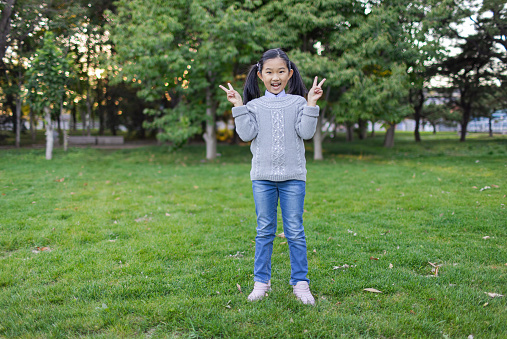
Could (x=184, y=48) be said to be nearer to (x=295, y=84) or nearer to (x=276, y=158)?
(x=295, y=84)

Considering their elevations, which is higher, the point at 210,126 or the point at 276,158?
the point at 210,126

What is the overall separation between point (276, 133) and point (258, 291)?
1.30 meters

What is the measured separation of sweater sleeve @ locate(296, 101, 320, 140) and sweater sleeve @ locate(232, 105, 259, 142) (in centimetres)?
35

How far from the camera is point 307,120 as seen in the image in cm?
284

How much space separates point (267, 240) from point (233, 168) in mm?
8800

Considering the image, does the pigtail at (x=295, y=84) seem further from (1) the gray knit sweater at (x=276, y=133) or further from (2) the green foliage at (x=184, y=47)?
(2) the green foliage at (x=184, y=47)

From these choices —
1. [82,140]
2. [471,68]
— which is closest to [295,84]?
[82,140]

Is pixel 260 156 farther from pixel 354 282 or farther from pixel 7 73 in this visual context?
pixel 7 73

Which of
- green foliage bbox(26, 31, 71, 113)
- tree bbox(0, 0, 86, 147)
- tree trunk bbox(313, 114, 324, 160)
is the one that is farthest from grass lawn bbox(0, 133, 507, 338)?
tree bbox(0, 0, 86, 147)

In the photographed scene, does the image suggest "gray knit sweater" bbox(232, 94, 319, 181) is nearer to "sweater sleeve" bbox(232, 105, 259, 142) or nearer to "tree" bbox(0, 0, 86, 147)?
"sweater sleeve" bbox(232, 105, 259, 142)

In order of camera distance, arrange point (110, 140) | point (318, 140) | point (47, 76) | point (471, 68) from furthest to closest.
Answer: point (110, 140)
point (471, 68)
point (318, 140)
point (47, 76)

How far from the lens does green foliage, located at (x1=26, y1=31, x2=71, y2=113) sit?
12867mm

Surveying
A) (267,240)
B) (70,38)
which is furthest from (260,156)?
(70,38)

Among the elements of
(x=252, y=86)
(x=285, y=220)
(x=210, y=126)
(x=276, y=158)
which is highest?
(x=210, y=126)
